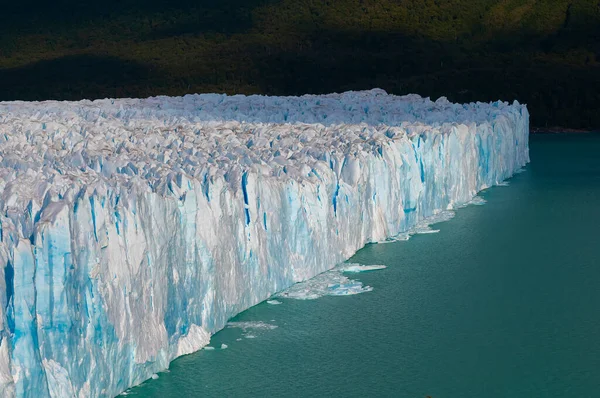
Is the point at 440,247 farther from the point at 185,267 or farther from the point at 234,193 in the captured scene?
the point at 185,267

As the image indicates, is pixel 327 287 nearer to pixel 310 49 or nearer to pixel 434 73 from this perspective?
pixel 434 73

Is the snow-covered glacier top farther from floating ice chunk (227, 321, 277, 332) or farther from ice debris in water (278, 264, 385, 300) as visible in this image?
floating ice chunk (227, 321, 277, 332)

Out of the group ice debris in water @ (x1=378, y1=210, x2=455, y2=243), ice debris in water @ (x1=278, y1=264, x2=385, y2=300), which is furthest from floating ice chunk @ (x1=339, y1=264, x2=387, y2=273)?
ice debris in water @ (x1=378, y1=210, x2=455, y2=243)

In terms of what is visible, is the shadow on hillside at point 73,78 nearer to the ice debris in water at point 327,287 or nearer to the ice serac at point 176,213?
the ice serac at point 176,213

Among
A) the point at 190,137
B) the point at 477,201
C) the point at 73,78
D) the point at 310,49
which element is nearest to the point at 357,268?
the point at 190,137

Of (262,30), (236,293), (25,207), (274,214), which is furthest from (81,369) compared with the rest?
(262,30)

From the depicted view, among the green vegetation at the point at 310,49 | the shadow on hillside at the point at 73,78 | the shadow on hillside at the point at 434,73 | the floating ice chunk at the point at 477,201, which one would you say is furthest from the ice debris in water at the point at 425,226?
the shadow on hillside at the point at 73,78
